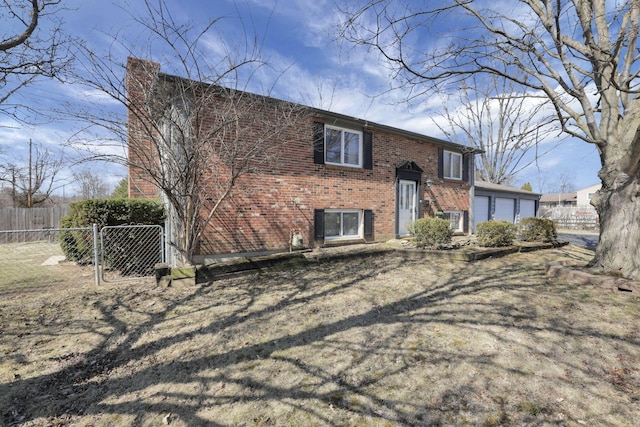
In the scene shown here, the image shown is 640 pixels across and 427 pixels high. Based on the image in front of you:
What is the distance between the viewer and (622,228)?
527 cm

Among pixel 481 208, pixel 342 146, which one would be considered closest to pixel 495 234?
pixel 342 146

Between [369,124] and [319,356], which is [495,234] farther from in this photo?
[319,356]

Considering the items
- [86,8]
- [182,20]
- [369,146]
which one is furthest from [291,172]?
[86,8]

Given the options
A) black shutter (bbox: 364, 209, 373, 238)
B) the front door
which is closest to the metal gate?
black shutter (bbox: 364, 209, 373, 238)

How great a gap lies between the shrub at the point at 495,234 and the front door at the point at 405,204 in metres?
2.80

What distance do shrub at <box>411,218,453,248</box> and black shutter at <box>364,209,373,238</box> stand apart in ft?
6.22

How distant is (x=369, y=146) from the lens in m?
9.98

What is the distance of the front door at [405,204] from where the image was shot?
36.3ft

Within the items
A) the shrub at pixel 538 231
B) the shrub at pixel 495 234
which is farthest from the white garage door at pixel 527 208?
the shrub at pixel 495 234

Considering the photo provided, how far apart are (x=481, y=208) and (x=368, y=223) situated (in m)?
9.41

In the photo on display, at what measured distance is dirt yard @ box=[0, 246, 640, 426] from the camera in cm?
223

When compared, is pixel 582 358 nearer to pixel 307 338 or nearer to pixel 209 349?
pixel 307 338

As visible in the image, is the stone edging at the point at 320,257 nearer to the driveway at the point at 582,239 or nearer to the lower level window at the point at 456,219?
the lower level window at the point at 456,219

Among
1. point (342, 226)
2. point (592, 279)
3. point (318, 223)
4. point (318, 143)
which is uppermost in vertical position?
point (318, 143)
